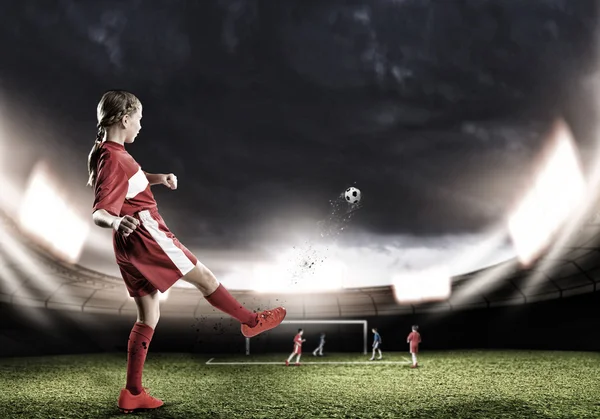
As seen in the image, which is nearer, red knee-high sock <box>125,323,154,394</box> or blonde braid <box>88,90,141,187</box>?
blonde braid <box>88,90,141,187</box>

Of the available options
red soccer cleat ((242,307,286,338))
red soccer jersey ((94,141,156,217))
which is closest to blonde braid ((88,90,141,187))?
red soccer jersey ((94,141,156,217))

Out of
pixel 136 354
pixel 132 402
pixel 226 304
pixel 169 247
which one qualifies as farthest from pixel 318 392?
pixel 169 247

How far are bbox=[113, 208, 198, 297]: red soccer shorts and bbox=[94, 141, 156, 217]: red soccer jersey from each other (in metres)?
0.13

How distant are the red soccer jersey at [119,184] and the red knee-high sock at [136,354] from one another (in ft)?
3.27

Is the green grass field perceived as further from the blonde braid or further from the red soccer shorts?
the blonde braid

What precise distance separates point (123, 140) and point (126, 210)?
0.61 metres

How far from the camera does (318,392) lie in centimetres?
693

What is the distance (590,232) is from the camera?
56.4ft

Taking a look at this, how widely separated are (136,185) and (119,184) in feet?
0.74

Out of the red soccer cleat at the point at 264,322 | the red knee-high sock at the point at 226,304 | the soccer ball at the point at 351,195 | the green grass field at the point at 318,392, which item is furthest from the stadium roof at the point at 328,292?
the red soccer cleat at the point at 264,322

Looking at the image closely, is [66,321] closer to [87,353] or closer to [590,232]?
[87,353]

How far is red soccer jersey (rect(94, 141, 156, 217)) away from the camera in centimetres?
401

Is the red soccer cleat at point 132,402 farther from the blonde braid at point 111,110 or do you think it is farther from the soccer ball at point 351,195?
the soccer ball at point 351,195

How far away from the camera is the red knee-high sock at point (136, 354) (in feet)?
15.0
